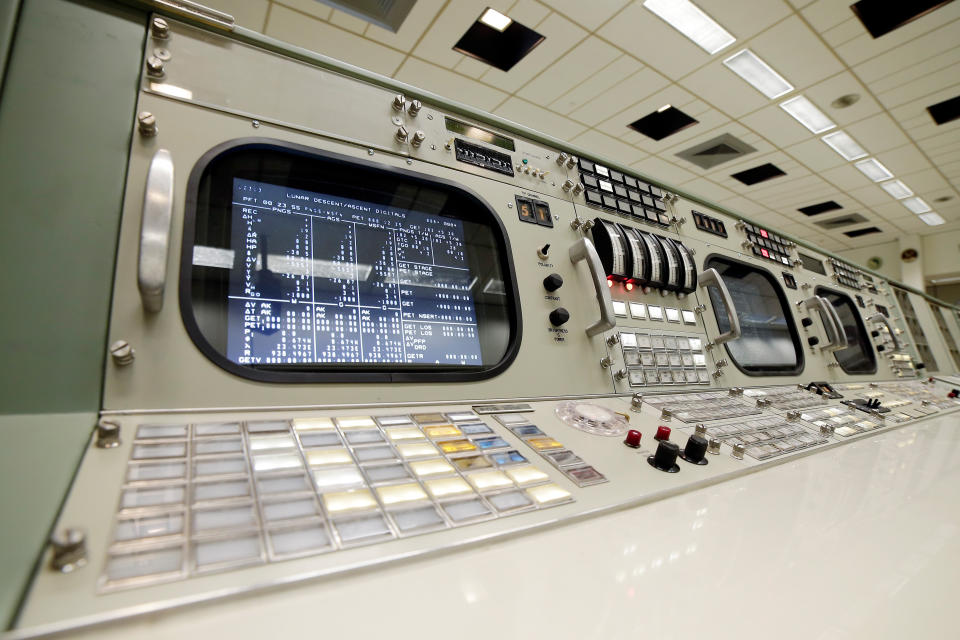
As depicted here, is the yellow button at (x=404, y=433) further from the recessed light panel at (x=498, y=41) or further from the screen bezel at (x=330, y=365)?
the recessed light panel at (x=498, y=41)

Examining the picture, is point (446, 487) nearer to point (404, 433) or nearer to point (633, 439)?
point (404, 433)

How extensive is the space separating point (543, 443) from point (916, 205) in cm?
969

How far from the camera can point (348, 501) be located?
0.43m

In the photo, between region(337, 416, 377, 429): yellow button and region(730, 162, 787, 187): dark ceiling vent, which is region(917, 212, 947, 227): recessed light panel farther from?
region(337, 416, 377, 429): yellow button

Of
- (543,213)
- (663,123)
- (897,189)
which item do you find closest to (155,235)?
(543,213)

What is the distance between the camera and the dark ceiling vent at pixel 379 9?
3.03 metres

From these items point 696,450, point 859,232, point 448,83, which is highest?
point 448,83

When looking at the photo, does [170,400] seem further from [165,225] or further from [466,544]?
[466,544]

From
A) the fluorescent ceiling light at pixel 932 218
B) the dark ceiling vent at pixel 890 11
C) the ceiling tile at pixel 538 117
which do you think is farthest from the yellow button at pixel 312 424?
the fluorescent ceiling light at pixel 932 218

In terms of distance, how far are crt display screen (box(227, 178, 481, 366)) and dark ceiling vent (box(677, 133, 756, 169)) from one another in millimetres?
5287

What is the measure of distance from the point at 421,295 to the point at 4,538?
0.69 metres

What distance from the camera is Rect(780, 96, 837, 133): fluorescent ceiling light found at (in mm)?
4215

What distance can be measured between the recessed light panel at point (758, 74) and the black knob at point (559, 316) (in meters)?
3.94

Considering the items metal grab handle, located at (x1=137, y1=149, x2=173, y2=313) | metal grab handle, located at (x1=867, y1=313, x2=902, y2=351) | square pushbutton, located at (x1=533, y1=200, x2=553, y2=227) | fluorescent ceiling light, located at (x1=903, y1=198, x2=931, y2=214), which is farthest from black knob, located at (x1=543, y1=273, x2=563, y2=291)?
fluorescent ceiling light, located at (x1=903, y1=198, x2=931, y2=214)
